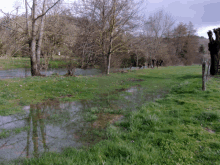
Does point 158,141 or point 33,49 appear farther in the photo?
point 33,49

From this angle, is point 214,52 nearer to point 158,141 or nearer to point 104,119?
point 104,119

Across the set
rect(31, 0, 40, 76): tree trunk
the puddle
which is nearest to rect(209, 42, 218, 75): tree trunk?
the puddle

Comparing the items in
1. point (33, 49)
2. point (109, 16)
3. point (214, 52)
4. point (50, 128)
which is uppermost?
point (109, 16)

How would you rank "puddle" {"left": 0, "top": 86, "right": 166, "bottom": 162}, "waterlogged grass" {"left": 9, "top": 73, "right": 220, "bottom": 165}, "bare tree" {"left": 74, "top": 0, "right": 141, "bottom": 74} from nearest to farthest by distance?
1. "waterlogged grass" {"left": 9, "top": 73, "right": 220, "bottom": 165}
2. "puddle" {"left": 0, "top": 86, "right": 166, "bottom": 162}
3. "bare tree" {"left": 74, "top": 0, "right": 141, "bottom": 74}

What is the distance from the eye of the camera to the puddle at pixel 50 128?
140 inches

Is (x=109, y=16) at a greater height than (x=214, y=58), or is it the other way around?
(x=109, y=16)

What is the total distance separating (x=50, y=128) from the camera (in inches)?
181

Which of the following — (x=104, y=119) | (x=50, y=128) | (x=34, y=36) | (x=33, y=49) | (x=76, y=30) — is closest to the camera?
(x=50, y=128)

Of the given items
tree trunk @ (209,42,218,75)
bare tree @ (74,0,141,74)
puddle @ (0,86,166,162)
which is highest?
bare tree @ (74,0,141,74)

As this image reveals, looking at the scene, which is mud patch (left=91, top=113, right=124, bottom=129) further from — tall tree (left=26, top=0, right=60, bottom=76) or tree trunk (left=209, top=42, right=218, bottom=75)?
tree trunk (left=209, top=42, right=218, bottom=75)

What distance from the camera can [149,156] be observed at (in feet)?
10.1

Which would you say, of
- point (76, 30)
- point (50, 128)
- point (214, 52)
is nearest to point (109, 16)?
point (76, 30)

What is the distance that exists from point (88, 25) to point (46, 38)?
5.04 meters

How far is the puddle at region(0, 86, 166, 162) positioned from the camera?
3555 millimetres
